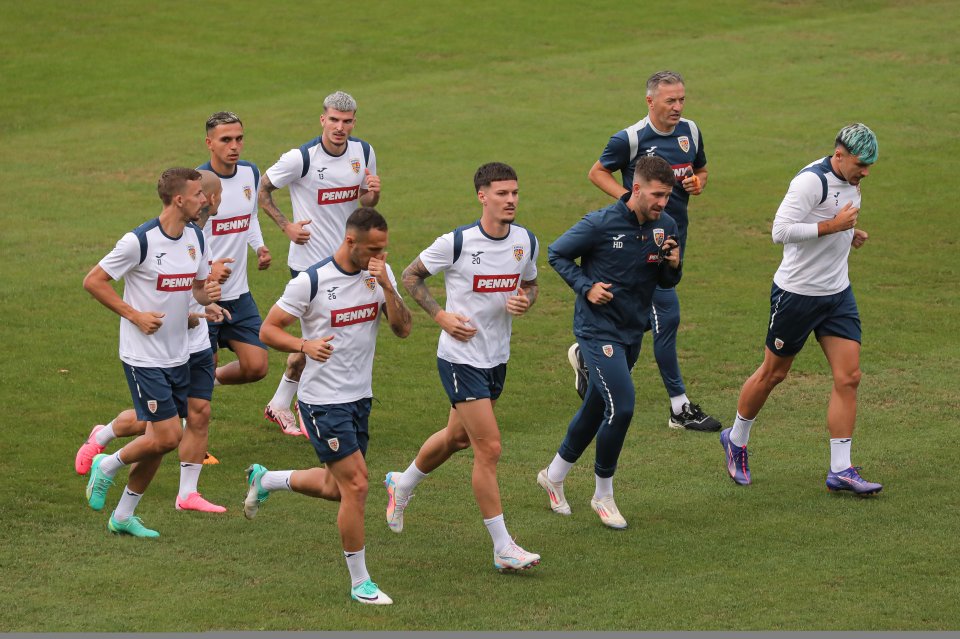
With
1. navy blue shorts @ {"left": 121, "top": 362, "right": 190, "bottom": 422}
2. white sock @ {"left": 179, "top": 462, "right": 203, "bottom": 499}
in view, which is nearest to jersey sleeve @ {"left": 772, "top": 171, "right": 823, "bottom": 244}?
navy blue shorts @ {"left": 121, "top": 362, "right": 190, "bottom": 422}

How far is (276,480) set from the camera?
834cm

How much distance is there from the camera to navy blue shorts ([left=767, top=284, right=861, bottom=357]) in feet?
31.1

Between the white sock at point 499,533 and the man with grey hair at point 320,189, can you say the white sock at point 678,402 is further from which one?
the white sock at point 499,533

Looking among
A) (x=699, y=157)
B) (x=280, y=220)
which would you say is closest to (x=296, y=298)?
(x=280, y=220)

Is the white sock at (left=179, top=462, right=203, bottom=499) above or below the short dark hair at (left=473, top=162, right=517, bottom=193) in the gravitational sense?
below

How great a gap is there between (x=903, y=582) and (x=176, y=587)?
14.3 ft

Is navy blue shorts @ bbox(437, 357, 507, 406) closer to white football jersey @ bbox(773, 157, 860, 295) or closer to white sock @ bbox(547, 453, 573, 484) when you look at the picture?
white sock @ bbox(547, 453, 573, 484)

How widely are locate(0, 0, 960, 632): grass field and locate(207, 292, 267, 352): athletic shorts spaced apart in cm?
→ 96

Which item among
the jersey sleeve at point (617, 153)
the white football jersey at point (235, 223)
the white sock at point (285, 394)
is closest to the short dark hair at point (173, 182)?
the white football jersey at point (235, 223)

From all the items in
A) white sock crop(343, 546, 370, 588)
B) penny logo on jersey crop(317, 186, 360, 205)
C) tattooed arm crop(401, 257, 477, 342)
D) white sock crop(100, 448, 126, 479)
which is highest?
penny logo on jersey crop(317, 186, 360, 205)

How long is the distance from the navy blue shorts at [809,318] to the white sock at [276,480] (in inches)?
150

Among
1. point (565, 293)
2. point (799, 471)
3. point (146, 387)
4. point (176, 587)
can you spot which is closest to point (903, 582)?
point (799, 471)

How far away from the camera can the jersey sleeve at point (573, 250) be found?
28.7 feet

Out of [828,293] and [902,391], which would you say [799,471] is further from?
[902,391]
